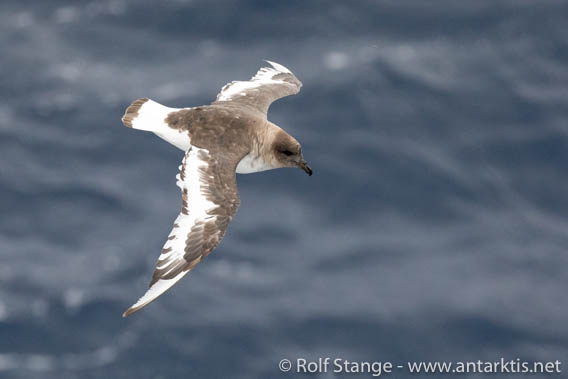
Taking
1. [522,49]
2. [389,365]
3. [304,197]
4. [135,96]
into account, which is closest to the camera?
[389,365]

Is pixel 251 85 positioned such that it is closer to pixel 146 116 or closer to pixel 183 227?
pixel 146 116

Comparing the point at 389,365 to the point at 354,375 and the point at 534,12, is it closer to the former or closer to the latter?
the point at 354,375

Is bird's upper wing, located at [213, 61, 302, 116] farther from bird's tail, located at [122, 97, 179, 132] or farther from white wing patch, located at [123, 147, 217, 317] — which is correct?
white wing patch, located at [123, 147, 217, 317]

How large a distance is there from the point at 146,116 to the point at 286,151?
261 centimetres

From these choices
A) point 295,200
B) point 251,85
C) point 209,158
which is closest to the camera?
point 209,158

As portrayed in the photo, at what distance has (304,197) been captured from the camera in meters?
25.2

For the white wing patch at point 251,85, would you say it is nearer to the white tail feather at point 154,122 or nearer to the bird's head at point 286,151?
→ the white tail feather at point 154,122

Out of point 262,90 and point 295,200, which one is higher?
point 295,200

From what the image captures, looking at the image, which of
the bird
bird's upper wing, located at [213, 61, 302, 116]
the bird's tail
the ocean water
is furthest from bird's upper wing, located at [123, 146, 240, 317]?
the ocean water

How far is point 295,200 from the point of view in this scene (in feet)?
82.3

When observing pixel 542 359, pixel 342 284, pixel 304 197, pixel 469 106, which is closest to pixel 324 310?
pixel 342 284

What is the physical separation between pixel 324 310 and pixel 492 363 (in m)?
4.23

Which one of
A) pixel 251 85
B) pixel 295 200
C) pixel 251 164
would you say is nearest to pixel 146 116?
pixel 251 164

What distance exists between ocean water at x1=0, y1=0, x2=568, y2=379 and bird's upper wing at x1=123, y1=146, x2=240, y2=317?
343 inches
